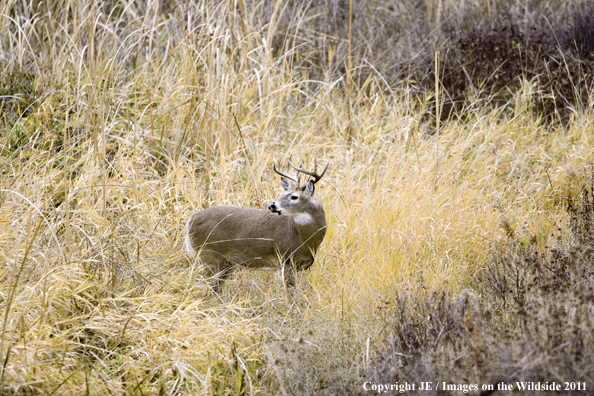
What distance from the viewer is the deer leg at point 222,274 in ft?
15.2

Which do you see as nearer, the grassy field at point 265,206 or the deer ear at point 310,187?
the grassy field at point 265,206

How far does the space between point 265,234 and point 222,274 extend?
0.48 metres

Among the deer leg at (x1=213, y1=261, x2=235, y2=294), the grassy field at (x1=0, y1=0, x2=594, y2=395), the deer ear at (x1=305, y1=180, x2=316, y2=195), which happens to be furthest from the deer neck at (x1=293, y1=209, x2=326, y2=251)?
the deer leg at (x1=213, y1=261, x2=235, y2=294)

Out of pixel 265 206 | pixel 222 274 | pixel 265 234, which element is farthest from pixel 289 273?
pixel 265 206

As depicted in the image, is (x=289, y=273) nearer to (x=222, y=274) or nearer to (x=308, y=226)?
(x=308, y=226)

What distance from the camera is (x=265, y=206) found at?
5352 millimetres

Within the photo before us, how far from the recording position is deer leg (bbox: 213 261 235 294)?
465 centimetres

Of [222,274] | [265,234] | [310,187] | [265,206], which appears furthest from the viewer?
[265,206]

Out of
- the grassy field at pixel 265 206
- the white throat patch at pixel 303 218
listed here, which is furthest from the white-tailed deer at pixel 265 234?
the grassy field at pixel 265 206

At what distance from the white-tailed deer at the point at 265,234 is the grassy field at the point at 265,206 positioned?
0.18 metres

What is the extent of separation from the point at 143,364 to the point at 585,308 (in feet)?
7.05

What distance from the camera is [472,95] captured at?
724 cm

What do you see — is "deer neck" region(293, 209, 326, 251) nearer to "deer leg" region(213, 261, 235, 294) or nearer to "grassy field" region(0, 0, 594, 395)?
"grassy field" region(0, 0, 594, 395)

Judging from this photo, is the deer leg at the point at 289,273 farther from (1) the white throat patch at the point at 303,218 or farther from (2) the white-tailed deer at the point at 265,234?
(1) the white throat patch at the point at 303,218
